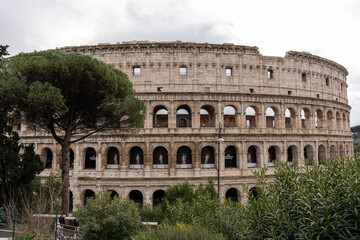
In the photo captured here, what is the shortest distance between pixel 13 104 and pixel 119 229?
8.52 metres

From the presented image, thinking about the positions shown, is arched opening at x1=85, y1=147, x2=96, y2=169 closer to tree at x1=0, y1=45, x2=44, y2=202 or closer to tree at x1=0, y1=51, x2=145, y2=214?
tree at x1=0, y1=51, x2=145, y2=214

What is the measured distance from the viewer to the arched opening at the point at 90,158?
22719 millimetres

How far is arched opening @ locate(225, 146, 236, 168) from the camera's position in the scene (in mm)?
22812

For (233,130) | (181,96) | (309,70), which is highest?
(309,70)

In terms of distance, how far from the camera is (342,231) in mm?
4129

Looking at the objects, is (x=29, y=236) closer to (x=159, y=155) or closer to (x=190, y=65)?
(x=159, y=155)

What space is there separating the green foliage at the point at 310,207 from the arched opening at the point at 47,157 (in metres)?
22.1

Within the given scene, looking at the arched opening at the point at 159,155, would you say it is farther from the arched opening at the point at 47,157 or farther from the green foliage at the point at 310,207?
the green foliage at the point at 310,207

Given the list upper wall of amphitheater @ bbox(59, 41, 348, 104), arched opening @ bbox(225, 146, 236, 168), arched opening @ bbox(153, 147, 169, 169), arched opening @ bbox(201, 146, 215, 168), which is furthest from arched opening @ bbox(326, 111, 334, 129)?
arched opening @ bbox(153, 147, 169, 169)

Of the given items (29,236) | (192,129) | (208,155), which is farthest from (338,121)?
(29,236)

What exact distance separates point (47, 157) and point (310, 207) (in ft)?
82.3

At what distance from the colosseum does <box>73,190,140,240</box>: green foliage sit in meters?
10.9

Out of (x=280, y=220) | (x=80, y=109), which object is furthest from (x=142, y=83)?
(x=280, y=220)

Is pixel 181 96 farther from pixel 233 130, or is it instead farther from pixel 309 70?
pixel 309 70
